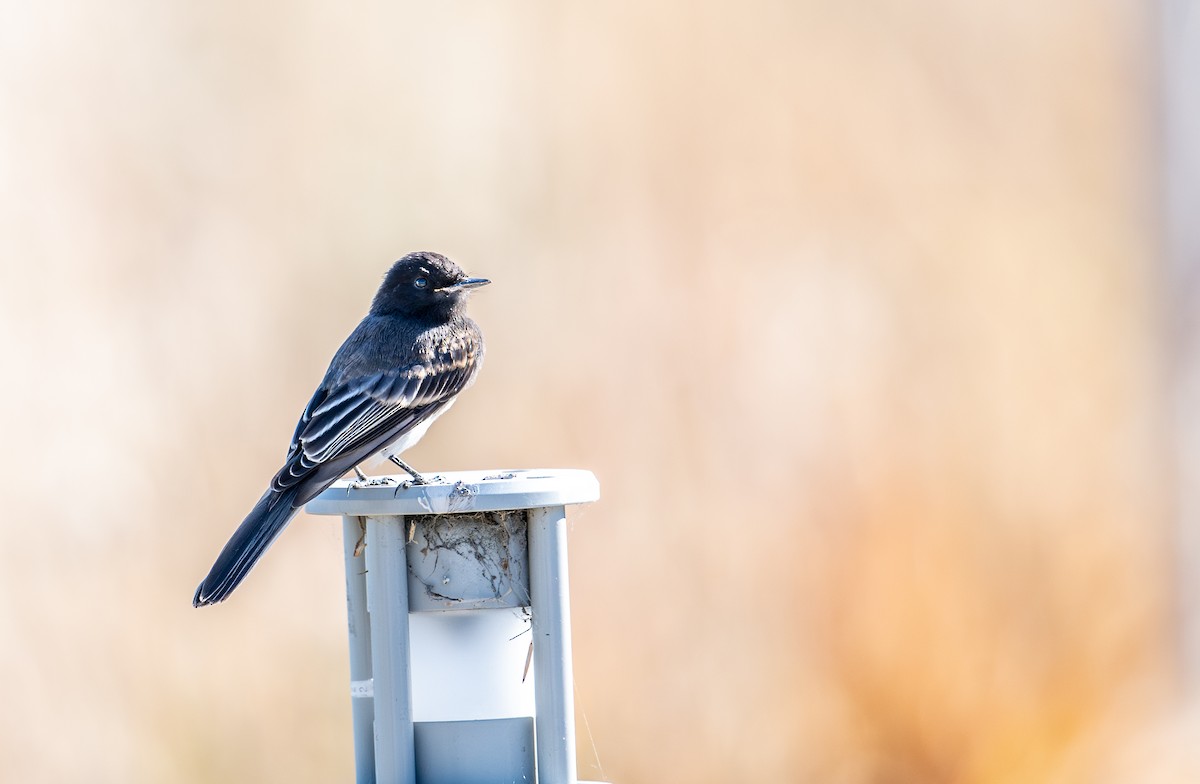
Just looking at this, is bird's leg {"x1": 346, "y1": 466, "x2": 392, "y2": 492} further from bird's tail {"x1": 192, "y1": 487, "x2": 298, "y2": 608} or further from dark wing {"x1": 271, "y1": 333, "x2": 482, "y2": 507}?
bird's tail {"x1": 192, "y1": 487, "x2": 298, "y2": 608}

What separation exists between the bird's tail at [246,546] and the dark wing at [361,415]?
0.12 feet

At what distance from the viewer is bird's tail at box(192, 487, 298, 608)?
133 inches

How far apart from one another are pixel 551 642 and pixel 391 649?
0.36m

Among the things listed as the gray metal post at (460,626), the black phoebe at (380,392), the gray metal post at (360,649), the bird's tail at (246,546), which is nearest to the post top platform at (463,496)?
the gray metal post at (460,626)

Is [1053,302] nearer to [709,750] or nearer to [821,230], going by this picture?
[821,230]

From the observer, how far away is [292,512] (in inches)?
138

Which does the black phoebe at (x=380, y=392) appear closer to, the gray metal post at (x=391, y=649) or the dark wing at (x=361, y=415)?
the dark wing at (x=361, y=415)

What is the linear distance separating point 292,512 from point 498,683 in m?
0.82

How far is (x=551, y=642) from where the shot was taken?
297cm

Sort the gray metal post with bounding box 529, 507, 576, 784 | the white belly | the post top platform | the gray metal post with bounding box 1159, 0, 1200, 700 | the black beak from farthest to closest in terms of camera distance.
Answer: the gray metal post with bounding box 1159, 0, 1200, 700 → the black beak → the white belly → the gray metal post with bounding box 529, 507, 576, 784 → the post top platform

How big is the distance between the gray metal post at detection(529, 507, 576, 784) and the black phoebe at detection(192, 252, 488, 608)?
37cm

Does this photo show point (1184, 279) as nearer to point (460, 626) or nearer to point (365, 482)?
point (365, 482)

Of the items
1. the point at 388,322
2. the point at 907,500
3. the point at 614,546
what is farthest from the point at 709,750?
the point at 388,322

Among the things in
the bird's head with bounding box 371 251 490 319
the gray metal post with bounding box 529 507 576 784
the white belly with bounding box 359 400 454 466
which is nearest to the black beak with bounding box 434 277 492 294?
the bird's head with bounding box 371 251 490 319
